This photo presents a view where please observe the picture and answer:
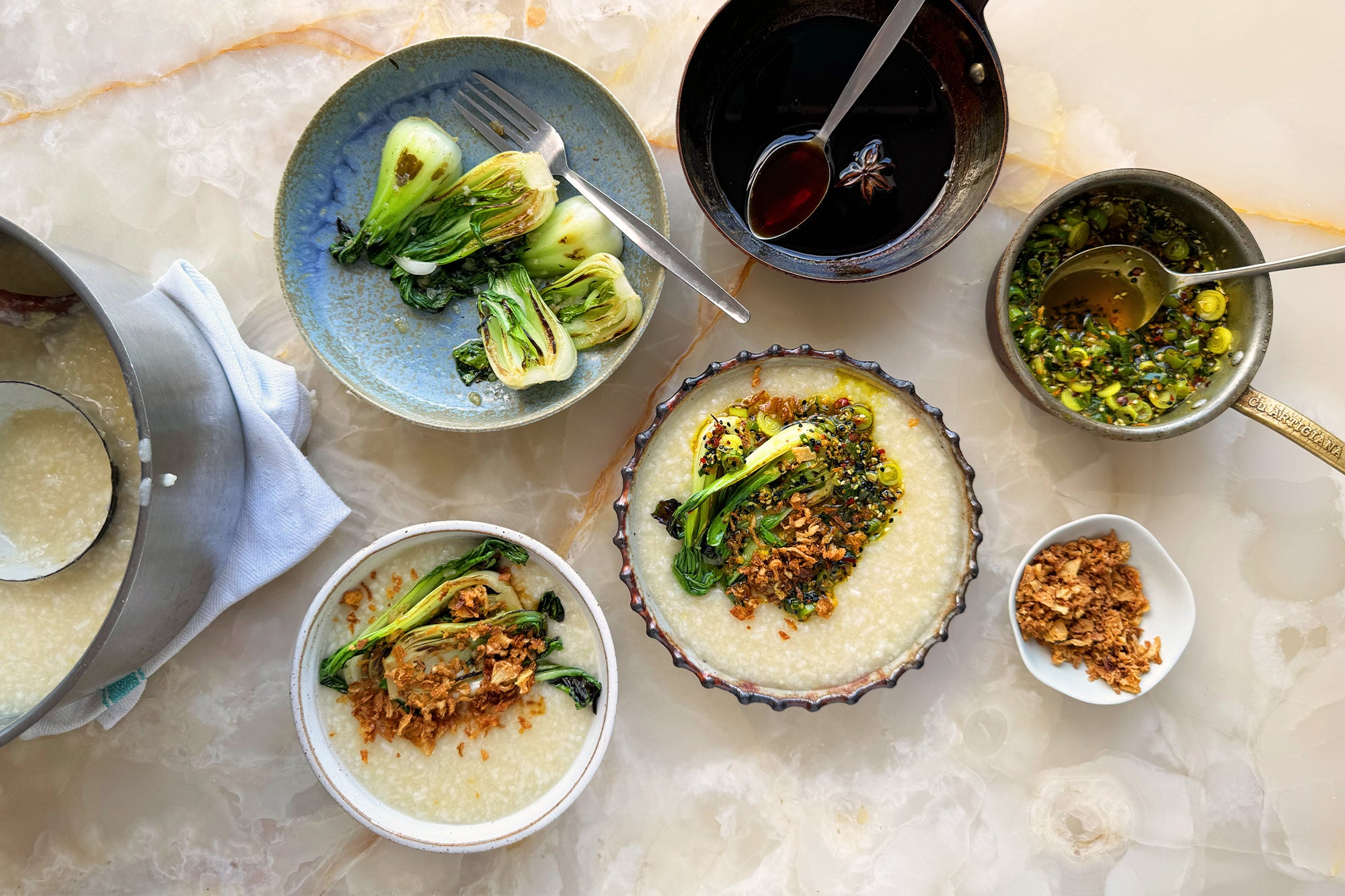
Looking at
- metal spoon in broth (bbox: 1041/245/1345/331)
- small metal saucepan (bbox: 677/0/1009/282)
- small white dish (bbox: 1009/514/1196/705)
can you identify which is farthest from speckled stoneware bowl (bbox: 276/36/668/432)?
small white dish (bbox: 1009/514/1196/705)

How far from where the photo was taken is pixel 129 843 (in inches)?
76.9

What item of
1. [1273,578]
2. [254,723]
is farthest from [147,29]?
[1273,578]

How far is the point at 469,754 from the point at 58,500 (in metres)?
1.07

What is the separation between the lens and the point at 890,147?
1813 millimetres

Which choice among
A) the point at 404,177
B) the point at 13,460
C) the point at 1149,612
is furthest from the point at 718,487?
the point at 13,460

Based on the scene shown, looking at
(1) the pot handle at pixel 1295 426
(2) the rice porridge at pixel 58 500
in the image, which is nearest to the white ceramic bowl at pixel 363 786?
(2) the rice porridge at pixel 58 500

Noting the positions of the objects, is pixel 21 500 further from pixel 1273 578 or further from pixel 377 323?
pixel 1273 578

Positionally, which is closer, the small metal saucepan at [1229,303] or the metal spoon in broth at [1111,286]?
the small metal saucepan at [1229,303]

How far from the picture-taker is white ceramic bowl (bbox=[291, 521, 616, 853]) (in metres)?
1.67

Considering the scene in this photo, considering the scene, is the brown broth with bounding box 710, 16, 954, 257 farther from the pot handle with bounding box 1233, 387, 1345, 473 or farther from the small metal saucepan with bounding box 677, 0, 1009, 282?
the pot handle with bounding box 1233, 387, 1345, 473

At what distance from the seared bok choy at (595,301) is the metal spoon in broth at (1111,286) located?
1.00 m

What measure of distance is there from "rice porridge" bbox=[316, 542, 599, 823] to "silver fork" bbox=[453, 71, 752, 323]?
2.50 ft

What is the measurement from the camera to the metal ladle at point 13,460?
1665 millimetres

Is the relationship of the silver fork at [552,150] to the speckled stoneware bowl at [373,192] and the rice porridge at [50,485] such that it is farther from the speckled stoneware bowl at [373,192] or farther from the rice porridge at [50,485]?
the rice porridge at [50,485]
